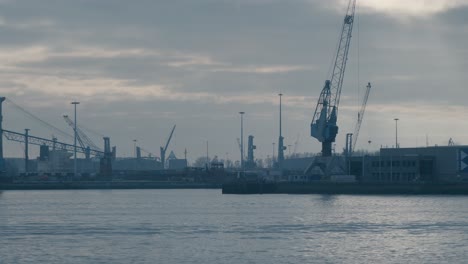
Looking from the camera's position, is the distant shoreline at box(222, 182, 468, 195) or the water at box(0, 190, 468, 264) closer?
the water at box(0, 190, 468, 264)

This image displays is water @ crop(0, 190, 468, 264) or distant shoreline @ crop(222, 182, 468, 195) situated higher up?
distant shoreline @ crop(222, 182, 468, 195)

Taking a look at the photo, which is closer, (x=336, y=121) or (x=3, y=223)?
(x=3, y=223)

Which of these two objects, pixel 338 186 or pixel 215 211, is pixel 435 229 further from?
pixel 338 186

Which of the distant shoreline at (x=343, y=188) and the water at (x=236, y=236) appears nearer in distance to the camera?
the water at (x=236, y=236)

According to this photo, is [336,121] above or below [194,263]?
above

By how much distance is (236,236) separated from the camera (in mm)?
68875

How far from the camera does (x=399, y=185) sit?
153 meters

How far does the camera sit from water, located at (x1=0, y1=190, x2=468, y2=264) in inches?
2242

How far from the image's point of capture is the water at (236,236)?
56938mm

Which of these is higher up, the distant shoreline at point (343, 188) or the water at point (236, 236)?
the distant shoreline at point (343, 188)

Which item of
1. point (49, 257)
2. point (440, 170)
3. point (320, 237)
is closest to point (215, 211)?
point (320, 237)

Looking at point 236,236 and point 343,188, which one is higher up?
point 343,188

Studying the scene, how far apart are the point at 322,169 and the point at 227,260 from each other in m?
118

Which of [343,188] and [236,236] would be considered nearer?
[236,236]
